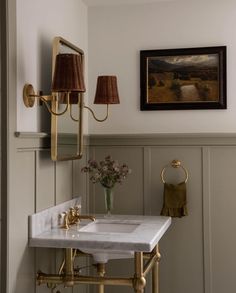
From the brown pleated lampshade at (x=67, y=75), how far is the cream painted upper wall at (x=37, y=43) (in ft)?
0.55

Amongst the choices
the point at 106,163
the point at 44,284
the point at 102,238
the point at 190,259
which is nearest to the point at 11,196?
the point at 102,238

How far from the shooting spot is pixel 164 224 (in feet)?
8.61

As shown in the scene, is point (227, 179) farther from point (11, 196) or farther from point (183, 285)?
point (11, 196)

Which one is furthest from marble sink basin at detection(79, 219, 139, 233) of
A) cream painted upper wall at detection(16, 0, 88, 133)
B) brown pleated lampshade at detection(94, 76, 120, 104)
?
brown pleated lampshade at detection(94, 76, 120, 104)

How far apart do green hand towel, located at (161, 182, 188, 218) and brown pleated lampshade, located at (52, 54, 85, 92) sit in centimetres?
108

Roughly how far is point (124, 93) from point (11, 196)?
139 cm

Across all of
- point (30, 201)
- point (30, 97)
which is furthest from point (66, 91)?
point (30, 201)

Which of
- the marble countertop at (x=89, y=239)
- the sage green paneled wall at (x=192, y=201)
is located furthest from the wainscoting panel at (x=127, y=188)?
the marble countertop at (x=89, y=239)

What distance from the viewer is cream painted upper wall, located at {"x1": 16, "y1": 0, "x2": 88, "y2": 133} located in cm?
220

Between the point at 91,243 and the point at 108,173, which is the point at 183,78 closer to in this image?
the point at 108,173

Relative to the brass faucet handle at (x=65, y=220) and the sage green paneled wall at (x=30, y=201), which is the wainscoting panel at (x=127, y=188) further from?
the brass faucet handle at (x=65, y=220)

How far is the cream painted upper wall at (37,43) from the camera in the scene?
220cm

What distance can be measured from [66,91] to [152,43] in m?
1.13

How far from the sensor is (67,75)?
2197 mm
